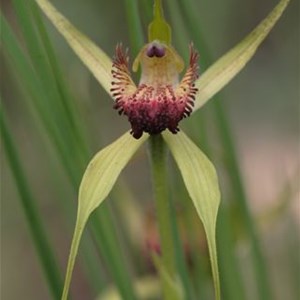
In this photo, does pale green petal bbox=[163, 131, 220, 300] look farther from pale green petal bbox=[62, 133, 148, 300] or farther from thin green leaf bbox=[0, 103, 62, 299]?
thin green leaf bbox=[0, 103, 62, 299]

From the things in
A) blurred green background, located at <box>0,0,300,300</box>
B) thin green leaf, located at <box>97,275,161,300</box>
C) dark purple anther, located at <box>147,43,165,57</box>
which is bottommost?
thin green leaf, located at <box>97,275,161,300</box>

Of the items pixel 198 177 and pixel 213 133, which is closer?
pixel 198 177

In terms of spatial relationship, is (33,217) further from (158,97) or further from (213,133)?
(213,133)

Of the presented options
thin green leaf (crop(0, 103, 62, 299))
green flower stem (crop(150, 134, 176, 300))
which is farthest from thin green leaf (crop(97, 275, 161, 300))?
green flower stem (crop(150, 134, 176, 300))

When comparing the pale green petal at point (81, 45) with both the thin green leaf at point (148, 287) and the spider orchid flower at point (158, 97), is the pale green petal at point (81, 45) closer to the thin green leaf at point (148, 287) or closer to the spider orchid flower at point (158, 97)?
the spider orchid flower at point (158, 97)

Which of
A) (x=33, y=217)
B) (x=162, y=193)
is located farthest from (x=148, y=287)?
(x=162, y=193)

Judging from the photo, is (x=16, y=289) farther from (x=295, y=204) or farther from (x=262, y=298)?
(x=262, y=298)

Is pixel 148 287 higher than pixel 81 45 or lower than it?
lower

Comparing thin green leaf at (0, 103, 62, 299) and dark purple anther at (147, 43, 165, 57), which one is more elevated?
dark purple anther at (147, 43, 165, 57)
